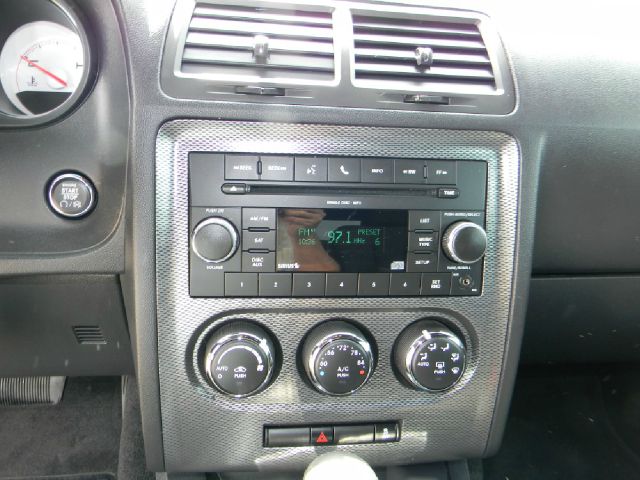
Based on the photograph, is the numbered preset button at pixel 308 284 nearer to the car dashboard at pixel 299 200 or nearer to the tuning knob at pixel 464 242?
the car dashboard at pixel 299 200

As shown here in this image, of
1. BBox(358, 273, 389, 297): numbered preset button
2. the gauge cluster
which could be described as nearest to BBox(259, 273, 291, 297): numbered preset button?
BBox(358, 273, 389, 297): numbered preset button

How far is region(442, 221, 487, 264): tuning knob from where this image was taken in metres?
0.97

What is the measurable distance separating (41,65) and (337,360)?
2.69 ft

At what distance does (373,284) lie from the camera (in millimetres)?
983

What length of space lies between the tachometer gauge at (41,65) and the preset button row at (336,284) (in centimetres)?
54

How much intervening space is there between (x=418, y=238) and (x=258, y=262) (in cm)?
28

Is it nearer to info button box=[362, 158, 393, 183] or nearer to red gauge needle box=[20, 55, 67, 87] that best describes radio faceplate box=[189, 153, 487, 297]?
info button box=[362, 158, 393, 183]

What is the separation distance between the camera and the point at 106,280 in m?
1.09

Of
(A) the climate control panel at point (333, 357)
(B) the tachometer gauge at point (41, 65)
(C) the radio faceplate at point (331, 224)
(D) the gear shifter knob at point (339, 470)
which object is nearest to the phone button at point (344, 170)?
(C) the radio faceplate at point (331, 224)

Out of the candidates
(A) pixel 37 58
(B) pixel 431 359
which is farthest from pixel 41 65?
(B) pixel 431 359

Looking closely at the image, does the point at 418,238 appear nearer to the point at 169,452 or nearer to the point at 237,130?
the point at 237,130

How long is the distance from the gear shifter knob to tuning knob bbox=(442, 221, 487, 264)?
379mm

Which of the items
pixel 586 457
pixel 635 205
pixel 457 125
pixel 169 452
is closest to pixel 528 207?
pixel 457 125

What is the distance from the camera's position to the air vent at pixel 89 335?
1154 mm
